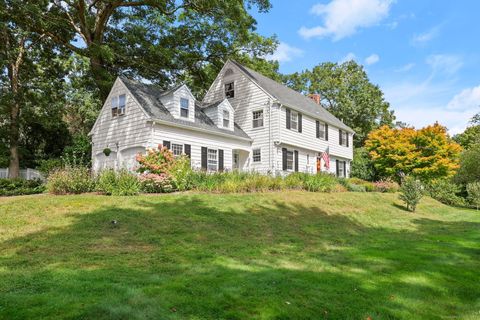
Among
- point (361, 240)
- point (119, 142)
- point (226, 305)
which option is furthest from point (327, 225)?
point (119, 142)

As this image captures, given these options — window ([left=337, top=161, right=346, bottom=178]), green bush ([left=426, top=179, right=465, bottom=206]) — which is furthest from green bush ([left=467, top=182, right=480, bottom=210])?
window ([left=337, top=161, right=346, bottom=178])

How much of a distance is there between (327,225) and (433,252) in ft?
13.0

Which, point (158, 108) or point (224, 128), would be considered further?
point (224, 128)

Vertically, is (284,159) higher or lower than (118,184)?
higher

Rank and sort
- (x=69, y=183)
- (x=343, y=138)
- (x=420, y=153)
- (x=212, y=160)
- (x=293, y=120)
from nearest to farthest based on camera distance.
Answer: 1. (x=69, y=183)
2. (x=212, y=160)
3. (x=293, y=120)
4. (x=420, y=153)
5. (x=343, y=138)

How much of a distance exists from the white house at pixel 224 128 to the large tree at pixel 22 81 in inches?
278

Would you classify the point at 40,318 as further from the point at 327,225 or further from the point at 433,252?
the point at 327,225

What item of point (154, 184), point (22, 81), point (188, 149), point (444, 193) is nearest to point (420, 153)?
point (444, 193)

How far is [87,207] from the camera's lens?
34.8ft

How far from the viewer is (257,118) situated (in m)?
24.4

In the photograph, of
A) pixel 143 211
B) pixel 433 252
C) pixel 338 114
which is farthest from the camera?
pixel 338 114

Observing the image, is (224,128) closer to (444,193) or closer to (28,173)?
(28,173)

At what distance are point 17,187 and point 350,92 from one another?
3618 centimetres

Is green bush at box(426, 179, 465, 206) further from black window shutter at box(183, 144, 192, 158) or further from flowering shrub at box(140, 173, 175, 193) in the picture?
flowering shrub at box(140, 173, 175, 193)
